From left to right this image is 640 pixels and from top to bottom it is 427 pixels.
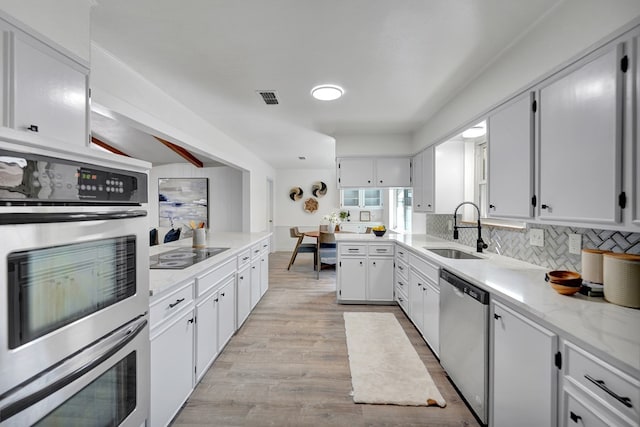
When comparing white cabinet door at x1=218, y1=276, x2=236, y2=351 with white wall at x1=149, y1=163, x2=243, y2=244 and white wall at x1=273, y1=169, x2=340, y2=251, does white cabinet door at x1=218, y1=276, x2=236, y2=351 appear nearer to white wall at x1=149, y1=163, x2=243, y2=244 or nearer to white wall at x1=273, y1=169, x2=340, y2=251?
white wall at x1=149, y1=163, x2=243, y2=244

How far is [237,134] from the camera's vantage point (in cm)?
411

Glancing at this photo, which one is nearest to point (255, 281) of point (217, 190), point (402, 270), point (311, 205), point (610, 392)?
point (402, 270)

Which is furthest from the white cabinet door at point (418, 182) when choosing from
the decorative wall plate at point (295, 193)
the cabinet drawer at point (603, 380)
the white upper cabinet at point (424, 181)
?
the decorative wall plate at point (295, 193)

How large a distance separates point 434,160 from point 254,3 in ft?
8.41

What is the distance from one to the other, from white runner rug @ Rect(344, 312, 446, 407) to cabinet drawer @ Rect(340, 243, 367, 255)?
0.90 metres

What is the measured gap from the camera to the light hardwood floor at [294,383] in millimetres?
1764

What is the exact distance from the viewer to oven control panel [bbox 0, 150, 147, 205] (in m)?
0.71

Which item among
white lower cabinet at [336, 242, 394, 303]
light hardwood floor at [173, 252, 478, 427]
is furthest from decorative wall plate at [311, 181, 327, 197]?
light hardwood floor at [173, 252, 478, 427]

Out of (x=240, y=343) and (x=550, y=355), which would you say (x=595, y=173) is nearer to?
(x=550, y=355)

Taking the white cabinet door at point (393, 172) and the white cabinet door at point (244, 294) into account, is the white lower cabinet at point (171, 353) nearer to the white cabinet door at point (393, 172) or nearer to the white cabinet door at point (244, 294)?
the white cabinet door at point (244, 294)

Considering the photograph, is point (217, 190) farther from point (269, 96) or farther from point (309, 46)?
point (309, 46)

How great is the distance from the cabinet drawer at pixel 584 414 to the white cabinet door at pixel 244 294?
2554mm

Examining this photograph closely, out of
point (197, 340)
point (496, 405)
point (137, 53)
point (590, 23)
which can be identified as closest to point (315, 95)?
point (137, 53)

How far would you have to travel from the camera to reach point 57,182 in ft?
2.71
